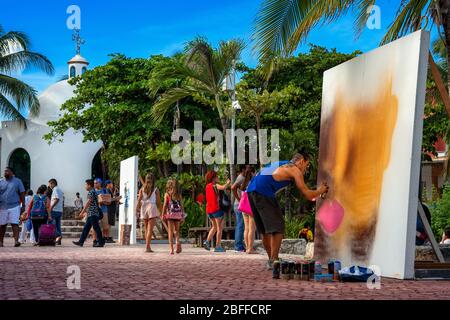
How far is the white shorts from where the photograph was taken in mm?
19328

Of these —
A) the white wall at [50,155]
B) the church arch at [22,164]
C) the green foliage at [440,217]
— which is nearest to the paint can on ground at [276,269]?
the green foliage at [440,217]

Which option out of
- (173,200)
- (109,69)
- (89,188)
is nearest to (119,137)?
(109,69)

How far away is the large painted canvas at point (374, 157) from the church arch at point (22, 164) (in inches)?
1426

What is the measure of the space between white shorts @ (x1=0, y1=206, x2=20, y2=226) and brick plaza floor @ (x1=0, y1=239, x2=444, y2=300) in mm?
5637

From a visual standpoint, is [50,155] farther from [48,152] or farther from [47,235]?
[47,235]

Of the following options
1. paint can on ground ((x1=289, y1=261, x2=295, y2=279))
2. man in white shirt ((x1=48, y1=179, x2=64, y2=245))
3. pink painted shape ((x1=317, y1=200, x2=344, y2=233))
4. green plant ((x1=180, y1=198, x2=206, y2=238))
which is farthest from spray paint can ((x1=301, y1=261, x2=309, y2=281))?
green plant ((x1=180, y1=198, x2=206, y2=238))

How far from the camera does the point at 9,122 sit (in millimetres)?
44188

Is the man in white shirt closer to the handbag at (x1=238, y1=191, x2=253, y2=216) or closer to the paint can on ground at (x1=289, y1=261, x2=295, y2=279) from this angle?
the handbag at (x1=238, y1=191, x2=253, y2=216)

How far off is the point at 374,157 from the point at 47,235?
474 inches

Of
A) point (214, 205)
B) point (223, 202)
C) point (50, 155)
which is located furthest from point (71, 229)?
point (214, 205)

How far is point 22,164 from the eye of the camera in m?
48.0

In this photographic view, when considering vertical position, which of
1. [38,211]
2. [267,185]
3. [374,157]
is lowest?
[38,211]

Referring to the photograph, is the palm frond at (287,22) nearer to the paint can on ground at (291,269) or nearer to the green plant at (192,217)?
the paint can on ground at (291,269)
